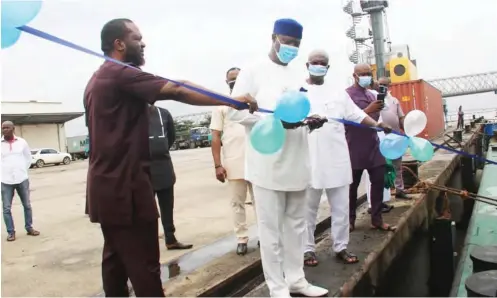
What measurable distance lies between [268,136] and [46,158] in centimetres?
3058

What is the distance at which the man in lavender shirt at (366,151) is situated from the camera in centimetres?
419

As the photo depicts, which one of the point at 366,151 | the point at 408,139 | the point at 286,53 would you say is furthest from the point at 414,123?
the point at 286,53

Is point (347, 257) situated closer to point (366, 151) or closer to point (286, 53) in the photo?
point (366, 151)

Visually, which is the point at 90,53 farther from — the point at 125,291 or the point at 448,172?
the point at 448,172

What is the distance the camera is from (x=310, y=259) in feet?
11.8

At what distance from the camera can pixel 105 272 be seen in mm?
2287

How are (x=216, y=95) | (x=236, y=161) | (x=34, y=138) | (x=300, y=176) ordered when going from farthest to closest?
(x=34, y=138) → (x=236, y=161) → (x=300, y=176) → (x=216, y=95)

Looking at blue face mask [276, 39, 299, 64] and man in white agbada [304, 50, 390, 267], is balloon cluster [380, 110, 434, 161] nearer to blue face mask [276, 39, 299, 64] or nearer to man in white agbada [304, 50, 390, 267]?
man in white agbada [304, 50, 390, 267]

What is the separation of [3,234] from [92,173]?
17.0ft

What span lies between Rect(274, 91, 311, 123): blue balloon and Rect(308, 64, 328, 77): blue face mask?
100cm

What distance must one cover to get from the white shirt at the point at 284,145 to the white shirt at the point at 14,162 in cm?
443

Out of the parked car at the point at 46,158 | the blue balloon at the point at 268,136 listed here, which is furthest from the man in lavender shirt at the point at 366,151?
the parked car at the point at 46,158

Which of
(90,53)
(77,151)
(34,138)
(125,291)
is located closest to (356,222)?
(125,291)

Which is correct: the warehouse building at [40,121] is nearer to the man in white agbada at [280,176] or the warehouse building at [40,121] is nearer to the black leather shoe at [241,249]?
the black leather shoe at [241,249]
